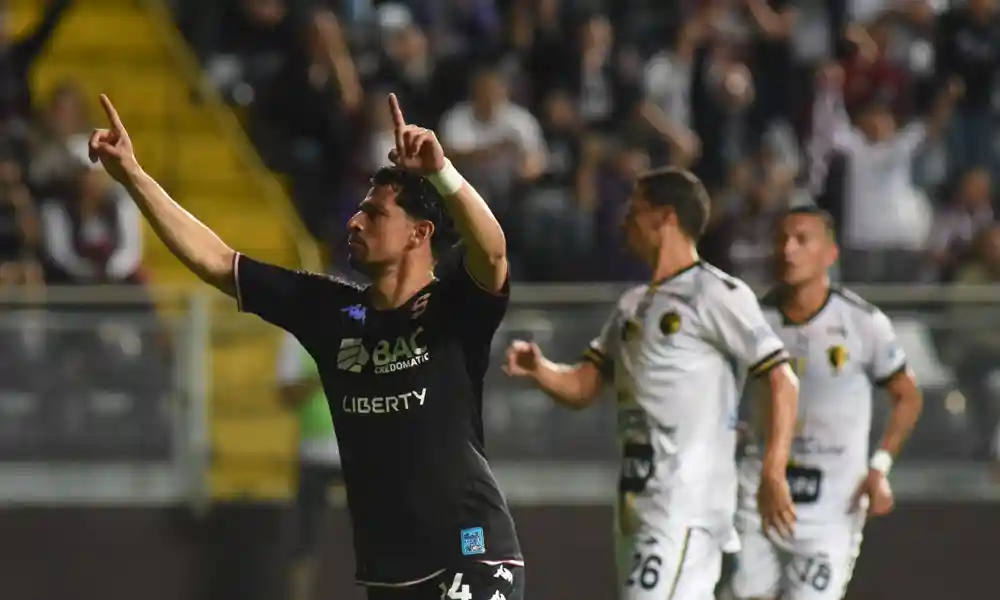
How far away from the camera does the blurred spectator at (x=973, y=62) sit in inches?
549

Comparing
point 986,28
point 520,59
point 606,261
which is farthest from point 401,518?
point 986,28

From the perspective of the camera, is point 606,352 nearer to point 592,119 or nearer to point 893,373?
point 893,373

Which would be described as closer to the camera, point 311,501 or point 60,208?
point 311,501

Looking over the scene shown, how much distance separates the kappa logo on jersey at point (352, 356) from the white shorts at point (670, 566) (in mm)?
1904

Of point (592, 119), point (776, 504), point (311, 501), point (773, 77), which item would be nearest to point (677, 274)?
point (776, 504)

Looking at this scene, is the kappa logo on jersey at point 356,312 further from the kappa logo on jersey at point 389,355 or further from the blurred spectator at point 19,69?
the blurred spectator at point 19,69

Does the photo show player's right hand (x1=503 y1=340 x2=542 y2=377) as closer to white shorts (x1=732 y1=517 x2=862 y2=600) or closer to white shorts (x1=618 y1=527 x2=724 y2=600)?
white shorts (x1=618 y1=527 x2=724 y2=600)

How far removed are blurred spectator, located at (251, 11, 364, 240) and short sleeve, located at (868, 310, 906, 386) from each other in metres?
5.41

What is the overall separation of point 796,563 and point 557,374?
1.74 metres

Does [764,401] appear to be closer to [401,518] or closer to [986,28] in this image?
[401,518]

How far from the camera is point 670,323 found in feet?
24.2

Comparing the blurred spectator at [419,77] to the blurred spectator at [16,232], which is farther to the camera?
the blurred spectator at [419,77]

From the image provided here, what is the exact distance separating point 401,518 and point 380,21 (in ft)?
30.0

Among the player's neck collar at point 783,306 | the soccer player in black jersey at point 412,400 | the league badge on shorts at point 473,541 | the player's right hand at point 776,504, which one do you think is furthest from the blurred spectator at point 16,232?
the league badge on shorts at point 473,541
